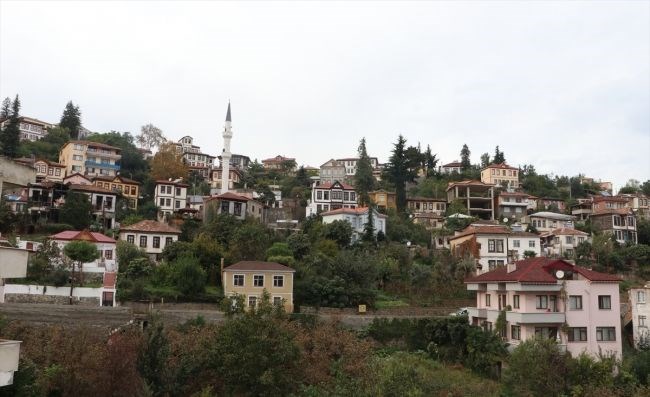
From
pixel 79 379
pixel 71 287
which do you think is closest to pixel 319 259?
pixel 71 287

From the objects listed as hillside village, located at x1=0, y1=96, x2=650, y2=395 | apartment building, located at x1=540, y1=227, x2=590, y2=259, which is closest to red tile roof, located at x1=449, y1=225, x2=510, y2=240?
hillside village, located at x1=0, y1=96, x2=650, y2=395

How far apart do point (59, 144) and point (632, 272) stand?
8027 centimetres

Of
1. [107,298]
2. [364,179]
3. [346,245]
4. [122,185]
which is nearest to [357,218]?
[346,245]

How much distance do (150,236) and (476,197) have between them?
41469 millimetres

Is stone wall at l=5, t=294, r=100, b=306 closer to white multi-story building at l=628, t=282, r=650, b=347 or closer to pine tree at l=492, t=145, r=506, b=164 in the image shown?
white multi-story building at l=628, t=282, r=650, b=347

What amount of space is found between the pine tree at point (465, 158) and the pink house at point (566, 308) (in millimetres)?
58562

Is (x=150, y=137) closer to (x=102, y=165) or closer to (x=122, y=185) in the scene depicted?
(x=102, y=165)

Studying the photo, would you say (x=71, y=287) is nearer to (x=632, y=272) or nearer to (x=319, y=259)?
(x=319, y=259)

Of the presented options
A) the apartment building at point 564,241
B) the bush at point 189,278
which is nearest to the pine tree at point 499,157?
the apartment building at point 564,241

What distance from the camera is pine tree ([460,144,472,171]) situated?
91625mm

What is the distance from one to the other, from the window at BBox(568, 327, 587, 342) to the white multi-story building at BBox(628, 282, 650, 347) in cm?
1030

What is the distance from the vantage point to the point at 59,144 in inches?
3361

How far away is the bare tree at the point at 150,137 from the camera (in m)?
98.8

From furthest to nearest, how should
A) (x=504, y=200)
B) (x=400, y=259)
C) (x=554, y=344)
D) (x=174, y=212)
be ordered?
(x=504, y=200) → (x=174, y=212) → (x=400, y=259) → (x=554, y=344)
